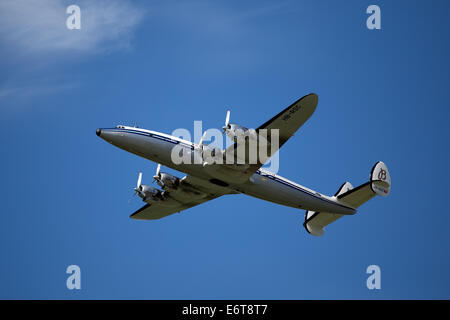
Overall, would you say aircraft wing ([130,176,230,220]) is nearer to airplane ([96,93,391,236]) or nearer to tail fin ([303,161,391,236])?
airplane ([96,93,391,236])

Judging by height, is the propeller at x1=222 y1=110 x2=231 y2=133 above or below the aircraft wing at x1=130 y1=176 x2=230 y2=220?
above

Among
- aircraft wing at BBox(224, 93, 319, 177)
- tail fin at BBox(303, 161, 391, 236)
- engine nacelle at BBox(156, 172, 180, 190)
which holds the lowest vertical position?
tail fin at BBox(303, 161, 391, 236)

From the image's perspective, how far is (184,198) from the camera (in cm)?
3666

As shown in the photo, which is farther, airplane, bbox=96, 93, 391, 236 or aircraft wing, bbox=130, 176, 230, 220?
aircraft wing, bbox=130, 176, 230, 220

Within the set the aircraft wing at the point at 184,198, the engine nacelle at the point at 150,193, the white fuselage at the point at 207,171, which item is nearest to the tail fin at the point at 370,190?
the white fuselage at the point at 207,171

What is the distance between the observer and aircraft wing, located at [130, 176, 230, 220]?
114 feet

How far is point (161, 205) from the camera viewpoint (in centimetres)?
3800

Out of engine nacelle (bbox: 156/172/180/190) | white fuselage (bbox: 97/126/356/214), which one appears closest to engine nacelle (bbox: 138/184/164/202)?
engine nacelle (bbox: 156/172/180/190)

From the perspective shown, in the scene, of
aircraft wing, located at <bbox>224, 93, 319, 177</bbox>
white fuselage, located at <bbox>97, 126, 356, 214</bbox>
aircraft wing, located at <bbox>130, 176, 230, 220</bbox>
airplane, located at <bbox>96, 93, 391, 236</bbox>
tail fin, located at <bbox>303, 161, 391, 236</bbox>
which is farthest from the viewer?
aircraft wing, located at <bbox>130, 176, 230, 220</bbox>

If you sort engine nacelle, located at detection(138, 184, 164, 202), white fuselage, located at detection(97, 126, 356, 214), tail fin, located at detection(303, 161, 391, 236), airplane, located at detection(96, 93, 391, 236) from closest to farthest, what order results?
airplane, located at detection(96, 93, 391, 236) → white fuselage, located at detection(97, 126, 356, 214) → tail fin, located at detection(303, 161, 391, 236) → engine nacelle, located at detection(138, 184, 164, 202)

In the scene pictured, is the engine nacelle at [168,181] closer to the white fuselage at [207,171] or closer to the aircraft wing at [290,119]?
the white fuselage at [207,171]

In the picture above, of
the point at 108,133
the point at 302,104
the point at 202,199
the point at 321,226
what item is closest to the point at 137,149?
the point at 108,133
